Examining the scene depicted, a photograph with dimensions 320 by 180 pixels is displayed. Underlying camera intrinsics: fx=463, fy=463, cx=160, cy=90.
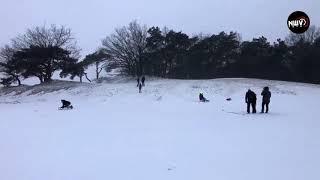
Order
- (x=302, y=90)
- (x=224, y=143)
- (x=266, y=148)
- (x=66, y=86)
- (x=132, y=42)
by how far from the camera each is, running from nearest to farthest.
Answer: (x=266, y=148)
(x=224, y=143)
(x=302, y=90)
(x=66, y=86)
(x=132, y=42)

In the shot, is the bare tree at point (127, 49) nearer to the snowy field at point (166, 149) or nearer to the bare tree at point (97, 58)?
the bare tree at point (97, 58)

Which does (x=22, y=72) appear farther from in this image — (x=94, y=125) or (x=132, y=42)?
(x=94, y=125)

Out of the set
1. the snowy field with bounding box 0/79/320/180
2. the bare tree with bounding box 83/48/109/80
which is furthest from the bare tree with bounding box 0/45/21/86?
the snowy field with bounding box 0/79/320/180

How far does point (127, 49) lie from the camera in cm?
6412

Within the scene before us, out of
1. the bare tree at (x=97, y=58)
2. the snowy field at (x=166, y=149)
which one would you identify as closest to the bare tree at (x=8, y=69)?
the bare tree at (x=97, y=58)

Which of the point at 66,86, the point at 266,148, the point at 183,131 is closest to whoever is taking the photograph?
the point at 266,148

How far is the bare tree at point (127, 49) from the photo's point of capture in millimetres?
63938

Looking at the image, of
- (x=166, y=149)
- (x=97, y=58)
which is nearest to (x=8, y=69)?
(x=97, y=58)

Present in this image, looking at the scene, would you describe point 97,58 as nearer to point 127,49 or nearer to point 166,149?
point 127,49

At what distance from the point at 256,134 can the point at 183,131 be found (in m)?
2.86

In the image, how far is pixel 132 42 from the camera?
64812mm

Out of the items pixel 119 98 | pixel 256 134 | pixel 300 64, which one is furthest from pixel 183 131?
pixel 300 64

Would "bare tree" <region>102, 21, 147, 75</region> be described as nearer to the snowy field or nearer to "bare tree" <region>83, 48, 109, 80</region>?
"bare tree" <region>83, 48, 109, 80</region>

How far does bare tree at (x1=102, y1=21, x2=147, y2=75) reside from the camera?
210 ft
